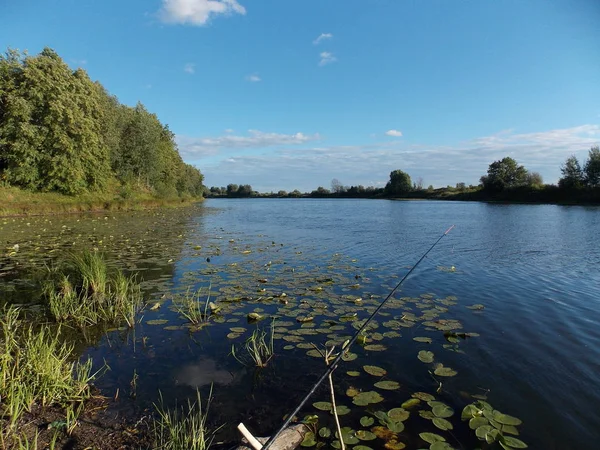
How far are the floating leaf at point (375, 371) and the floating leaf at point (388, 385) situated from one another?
0.76ft

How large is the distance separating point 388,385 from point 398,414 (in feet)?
2.14

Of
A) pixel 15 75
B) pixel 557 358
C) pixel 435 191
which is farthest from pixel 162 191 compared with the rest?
pixel 435 191

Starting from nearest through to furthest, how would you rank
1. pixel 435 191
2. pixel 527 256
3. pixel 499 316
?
1. pixel 499 316
2. pixel 527 256
3. pixel 435 191

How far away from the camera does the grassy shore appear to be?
30.8 m

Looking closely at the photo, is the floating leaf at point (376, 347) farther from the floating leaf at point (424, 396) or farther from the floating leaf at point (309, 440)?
the floating leaf at point (309, 440)

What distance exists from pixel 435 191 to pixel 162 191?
279 feet

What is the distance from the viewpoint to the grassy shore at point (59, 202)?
3075 centimetres

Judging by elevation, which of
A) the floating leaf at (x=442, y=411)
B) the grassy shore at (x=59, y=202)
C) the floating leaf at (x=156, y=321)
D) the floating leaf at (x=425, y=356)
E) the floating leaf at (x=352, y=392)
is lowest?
the floating leaf at (x=352, y=392)

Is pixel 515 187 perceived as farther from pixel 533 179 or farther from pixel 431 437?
pixel 431 437

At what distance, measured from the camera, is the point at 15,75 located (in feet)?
112

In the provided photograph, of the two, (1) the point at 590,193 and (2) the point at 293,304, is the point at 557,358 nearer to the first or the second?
(2) the point at 293,304

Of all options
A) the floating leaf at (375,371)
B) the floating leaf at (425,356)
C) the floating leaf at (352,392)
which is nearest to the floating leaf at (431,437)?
the floating leaf at (352,392)

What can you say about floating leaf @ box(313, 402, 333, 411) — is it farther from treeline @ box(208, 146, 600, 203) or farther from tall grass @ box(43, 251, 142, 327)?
treeline @ box(208, 146, 600, 203)

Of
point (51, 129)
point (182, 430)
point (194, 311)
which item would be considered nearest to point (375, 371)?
point (182, 430)
